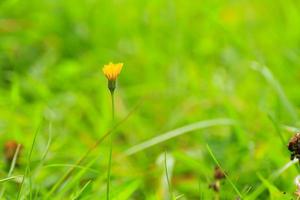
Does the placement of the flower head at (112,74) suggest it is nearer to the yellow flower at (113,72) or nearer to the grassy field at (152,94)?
the yellow flower at (113,72)

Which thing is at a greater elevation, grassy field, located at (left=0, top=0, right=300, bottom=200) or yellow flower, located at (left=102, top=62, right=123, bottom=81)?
grassy field, located at (left=0, top=0, right=300, bottom=200)

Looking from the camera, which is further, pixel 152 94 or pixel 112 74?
pixel 152 94

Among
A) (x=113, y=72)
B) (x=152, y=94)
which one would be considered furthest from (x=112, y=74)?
(x=152, y=94)

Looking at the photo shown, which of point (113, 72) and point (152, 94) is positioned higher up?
point (152, 94)

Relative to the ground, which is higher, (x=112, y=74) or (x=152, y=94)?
(x=152, y=94)

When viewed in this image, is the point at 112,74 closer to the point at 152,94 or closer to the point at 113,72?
the point at 113,72

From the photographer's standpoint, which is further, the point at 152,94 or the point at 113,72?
the point at 152,94

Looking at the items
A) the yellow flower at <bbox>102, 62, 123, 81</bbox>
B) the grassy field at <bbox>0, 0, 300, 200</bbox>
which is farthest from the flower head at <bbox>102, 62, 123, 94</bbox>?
the grassy field at <bbox>0, 0, 300, 200</bbox>

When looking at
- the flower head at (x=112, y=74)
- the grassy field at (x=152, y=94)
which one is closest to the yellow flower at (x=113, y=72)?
the flower head at (x=112, y=74)

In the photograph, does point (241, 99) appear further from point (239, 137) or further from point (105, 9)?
point (105, 9)

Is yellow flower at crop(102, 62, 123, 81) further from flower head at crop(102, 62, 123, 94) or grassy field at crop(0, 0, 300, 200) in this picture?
grassy field at crop(0, 0, 300, 200)
